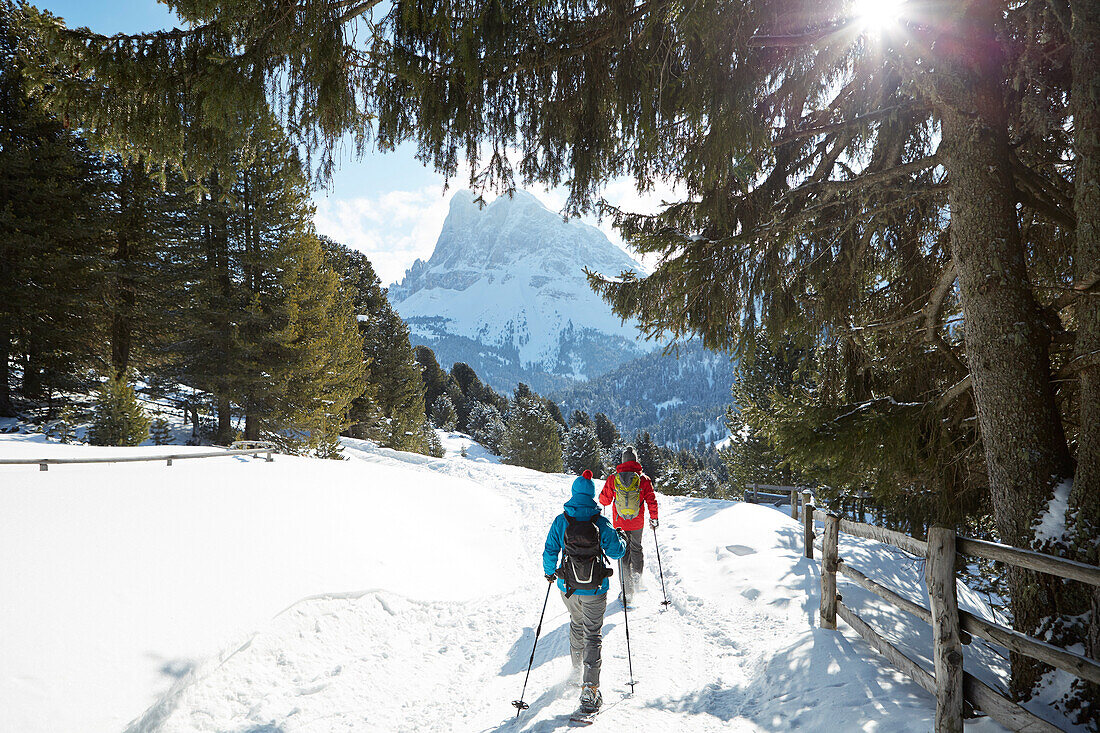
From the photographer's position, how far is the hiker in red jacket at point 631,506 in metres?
7.25

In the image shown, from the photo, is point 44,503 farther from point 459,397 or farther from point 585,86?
point 459,397

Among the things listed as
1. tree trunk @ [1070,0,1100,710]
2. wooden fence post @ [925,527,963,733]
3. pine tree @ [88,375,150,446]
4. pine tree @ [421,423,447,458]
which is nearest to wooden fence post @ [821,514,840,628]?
wooden fence post @ [925,527,963,733]

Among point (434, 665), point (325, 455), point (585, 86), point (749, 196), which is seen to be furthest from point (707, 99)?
point (325, 455)

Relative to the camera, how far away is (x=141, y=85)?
3.26m

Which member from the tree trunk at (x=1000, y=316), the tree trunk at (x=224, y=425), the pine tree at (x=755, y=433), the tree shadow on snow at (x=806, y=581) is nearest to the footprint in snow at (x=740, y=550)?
the tree shadow on snow at (x=806, y=581)

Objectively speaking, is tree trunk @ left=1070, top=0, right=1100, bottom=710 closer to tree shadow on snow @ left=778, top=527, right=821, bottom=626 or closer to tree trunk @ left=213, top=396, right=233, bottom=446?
tree shadow on snow @ left=778, top=527, right=821, bottom=626

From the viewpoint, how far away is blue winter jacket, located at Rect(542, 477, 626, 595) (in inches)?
183

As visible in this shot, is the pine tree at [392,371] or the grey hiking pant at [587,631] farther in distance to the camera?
the pine tree at [392,371]

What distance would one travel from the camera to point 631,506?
7234 millimetres

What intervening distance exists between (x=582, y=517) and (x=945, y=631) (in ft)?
9.38

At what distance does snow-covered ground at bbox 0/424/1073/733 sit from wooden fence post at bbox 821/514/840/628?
0.28 metres

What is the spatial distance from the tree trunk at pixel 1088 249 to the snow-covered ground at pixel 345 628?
151 cm

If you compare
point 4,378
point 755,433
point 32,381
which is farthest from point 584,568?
point 32,381

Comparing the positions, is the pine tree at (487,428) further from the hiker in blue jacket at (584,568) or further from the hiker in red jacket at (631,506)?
the hiker in blue jacket at (584,568)
